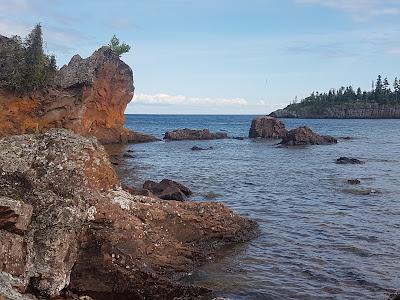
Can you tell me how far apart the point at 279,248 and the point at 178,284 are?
489 cm

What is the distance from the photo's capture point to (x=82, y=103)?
46812 mm

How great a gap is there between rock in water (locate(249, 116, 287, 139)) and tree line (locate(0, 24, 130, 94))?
1628 inches

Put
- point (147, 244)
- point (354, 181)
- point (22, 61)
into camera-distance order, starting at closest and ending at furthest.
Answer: point (147, 244) → point (354, 181) → point (22, 61)

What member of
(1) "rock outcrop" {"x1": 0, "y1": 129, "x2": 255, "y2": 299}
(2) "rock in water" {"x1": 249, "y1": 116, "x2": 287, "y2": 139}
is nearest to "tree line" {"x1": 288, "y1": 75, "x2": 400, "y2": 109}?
(2) "rock in water" {"x1": 249, "y1": 116, "x2": 287, "y2": 139}

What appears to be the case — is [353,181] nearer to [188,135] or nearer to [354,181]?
[354,181]

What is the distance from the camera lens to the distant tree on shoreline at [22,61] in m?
37.5

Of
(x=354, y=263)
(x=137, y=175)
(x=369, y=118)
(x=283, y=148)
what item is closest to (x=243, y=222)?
(x=354, y=263)

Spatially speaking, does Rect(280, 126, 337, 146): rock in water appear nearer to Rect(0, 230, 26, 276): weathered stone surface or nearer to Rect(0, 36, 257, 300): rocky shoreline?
Rect(0, 36, 257, 300): rocky shoreline

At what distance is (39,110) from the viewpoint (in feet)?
137

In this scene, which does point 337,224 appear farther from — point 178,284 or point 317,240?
point 178,284

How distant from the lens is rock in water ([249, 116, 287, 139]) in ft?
240

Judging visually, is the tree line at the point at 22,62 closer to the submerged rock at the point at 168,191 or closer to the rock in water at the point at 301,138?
the submerged rock at the point at 168,191

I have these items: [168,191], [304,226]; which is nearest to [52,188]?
[304,226]

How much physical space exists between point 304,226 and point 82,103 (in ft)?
112
